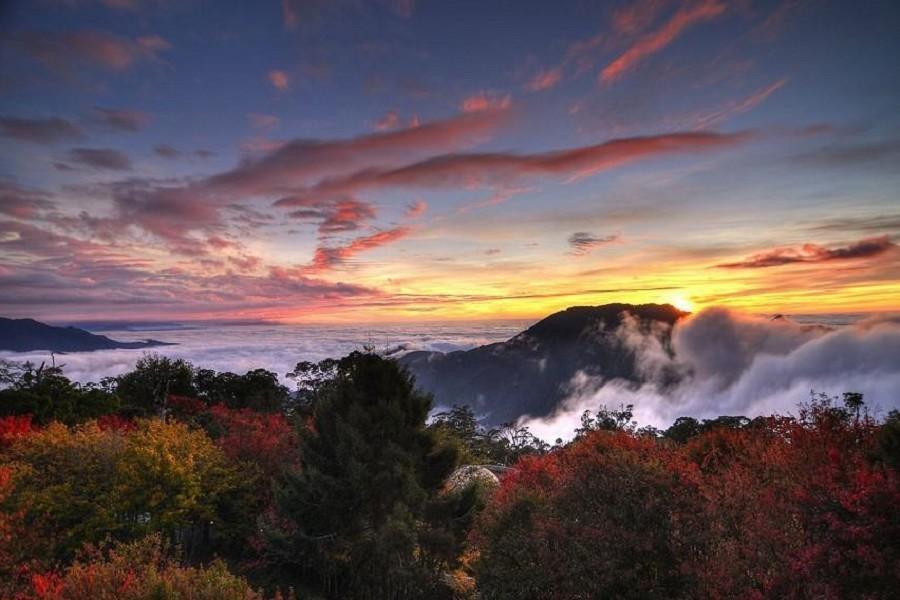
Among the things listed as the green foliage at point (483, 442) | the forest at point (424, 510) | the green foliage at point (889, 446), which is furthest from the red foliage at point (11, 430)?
the green foliage at point (483, 442)

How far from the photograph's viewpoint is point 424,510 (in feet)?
83.5

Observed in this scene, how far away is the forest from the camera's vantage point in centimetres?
1347

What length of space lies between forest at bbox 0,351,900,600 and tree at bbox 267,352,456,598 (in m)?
0.09

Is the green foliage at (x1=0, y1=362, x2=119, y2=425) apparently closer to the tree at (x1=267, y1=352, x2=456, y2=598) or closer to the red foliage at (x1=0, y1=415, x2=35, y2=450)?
the red foliage at (x1=0, y1=415, x2=35, y2=450)

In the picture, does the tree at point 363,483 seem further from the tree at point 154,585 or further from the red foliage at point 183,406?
the red foliage at point 183,406

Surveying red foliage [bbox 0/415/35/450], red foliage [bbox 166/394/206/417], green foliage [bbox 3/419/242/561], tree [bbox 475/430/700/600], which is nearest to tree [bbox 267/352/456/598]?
green foliage [bbox 3/419/242/561]

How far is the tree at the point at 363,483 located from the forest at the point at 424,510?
0.09m

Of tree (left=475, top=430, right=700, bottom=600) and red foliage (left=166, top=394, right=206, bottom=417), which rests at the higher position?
tree (left=475, top=430, right=700, bottom=600)

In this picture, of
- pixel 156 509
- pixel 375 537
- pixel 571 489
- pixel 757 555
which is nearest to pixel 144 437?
pixel 156 509

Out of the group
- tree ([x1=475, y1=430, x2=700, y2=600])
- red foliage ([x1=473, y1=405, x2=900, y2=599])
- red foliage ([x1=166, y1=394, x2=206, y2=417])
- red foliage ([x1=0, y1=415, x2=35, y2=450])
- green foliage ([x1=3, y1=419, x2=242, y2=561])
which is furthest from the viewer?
red foliage ([x1=166, y1=394, x2=206, y2=417])

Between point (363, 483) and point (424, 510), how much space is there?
143 inches

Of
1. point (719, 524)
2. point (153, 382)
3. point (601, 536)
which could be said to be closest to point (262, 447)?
point (601, 536)

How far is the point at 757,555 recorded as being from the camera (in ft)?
46.1

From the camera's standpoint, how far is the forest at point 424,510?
1347 cm
